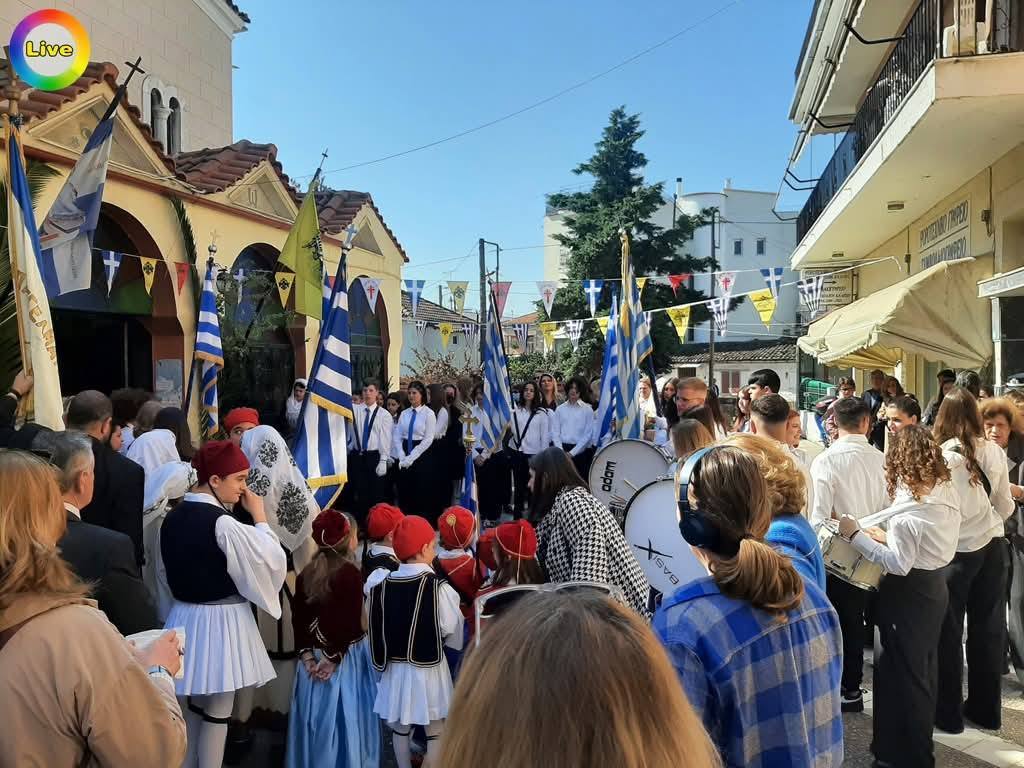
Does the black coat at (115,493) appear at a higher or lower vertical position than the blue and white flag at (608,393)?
lower

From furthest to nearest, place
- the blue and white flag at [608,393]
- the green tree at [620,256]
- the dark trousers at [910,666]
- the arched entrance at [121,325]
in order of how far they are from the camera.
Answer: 1. the green tree at [620,256]
2. the arched entrance at [121,325]
3. the blue and white flag at [608,393]
4. the dark trousers at [910,666]

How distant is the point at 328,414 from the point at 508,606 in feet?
13.9

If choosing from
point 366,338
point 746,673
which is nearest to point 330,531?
point 746,673

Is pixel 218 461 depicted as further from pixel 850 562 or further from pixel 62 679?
pixel 850 562

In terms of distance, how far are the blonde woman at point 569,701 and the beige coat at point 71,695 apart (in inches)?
50.5

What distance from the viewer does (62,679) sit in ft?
5.81

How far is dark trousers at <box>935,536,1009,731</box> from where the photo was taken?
4.16 m

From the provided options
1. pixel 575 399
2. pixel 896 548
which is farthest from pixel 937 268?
pixel 896 548

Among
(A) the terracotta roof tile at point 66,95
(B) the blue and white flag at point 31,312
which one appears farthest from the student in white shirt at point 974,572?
(A) the terracotta roof tile at point 66,95

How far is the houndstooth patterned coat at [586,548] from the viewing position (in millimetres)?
3883

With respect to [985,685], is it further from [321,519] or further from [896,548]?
[321,519]

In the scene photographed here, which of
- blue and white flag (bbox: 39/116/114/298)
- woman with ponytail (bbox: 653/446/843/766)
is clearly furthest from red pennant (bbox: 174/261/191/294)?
woman with ponytail (bbox: 653/446/843/766)

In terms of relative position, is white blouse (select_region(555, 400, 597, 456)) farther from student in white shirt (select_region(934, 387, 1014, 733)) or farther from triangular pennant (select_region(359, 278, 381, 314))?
student in white shirt (select_region(934, 387, 1014, 733))

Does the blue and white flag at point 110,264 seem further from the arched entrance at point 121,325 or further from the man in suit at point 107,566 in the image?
the man in suit at point 107,566
